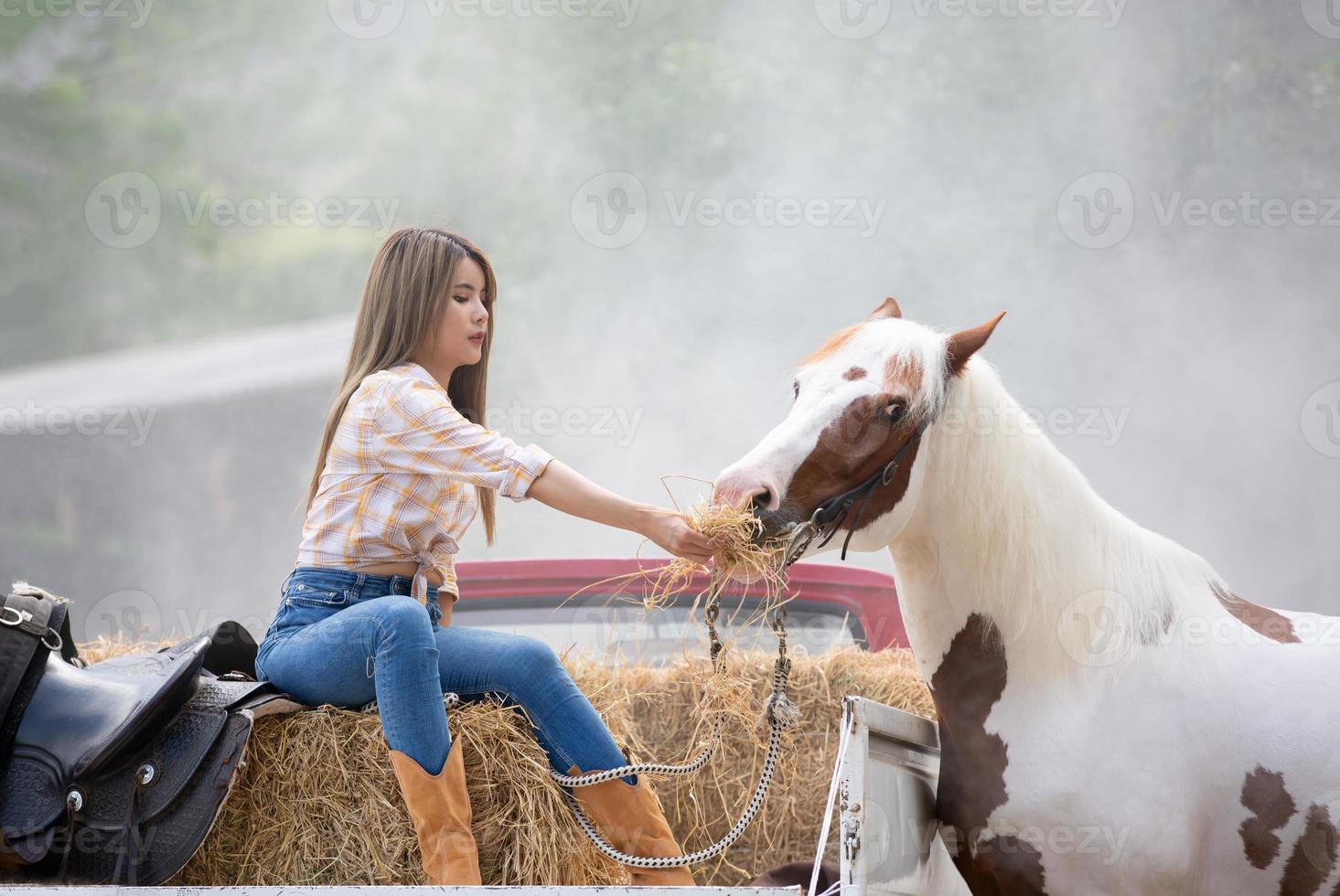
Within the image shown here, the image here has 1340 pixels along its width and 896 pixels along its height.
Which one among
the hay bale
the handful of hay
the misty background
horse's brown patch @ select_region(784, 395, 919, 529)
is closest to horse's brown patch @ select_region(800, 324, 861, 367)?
horse's brown patch @ select_region(784, 395, 919, 529)

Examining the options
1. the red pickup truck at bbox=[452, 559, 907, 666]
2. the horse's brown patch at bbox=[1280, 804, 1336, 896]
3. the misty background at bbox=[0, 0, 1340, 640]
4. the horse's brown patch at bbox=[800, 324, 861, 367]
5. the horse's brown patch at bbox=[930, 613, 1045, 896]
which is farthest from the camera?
the misty background at bbox=[0, 0, 1340, 640]

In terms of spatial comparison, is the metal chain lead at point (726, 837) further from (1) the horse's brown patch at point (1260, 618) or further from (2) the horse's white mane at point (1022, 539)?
(1) the horse's brown patch at point (1260, 618)

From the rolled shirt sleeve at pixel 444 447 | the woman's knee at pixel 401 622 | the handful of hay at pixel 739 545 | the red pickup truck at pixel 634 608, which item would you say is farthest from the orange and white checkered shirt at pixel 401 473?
the red pickup truck at pixel 634 608

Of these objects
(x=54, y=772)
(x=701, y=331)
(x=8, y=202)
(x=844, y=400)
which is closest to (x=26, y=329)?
(x=8, y=202)

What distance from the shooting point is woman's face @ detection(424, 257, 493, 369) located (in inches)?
74.4

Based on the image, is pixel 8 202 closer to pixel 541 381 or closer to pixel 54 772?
pixel 541 381

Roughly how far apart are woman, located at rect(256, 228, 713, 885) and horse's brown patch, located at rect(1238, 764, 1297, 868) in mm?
817

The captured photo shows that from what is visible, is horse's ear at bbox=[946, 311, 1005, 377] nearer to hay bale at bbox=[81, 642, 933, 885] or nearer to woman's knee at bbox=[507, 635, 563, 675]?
hay bale at bbox=[81, 642, 933, 885]

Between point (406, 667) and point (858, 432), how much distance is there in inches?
30.4

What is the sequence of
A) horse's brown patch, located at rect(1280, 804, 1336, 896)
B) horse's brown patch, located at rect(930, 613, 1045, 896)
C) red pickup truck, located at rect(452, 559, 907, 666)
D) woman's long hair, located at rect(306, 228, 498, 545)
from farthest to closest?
red pickup truck, located at rect(452, 559, 907, 666) < woman's long hair, located at rect(306, 228, 498, 545) < horse's brown patch, located at rect(930, 613, 1045, 896) < horse's brown patch, located at rect(1280, 804, 1336, 896)

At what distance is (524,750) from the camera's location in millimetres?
1684

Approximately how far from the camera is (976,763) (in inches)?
62.6

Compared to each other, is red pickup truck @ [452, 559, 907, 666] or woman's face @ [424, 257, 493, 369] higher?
woman's face @ [424, 257, 493, 369]

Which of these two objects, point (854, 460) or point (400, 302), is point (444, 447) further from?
→ point (854, 460)
